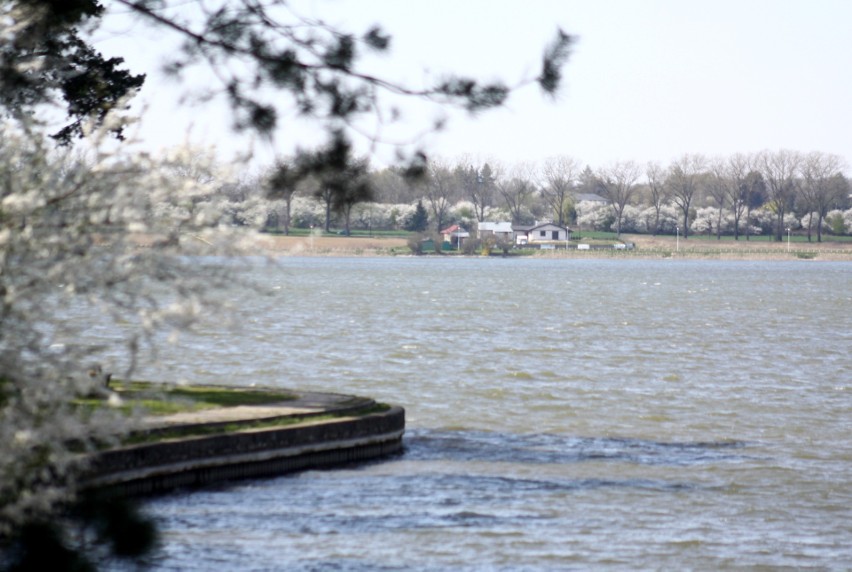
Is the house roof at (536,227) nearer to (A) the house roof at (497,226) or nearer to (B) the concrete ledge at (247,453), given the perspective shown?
(A) the house roof at (497,226)

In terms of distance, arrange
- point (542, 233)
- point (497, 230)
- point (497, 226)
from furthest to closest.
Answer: point (497, 226), point (497, 230), point (542, 233)

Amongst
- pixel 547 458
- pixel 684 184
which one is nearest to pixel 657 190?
pixel 684 184

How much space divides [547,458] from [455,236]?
159m

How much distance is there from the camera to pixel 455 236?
177 meters

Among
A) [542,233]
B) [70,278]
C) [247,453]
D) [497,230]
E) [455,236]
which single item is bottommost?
[247,453]

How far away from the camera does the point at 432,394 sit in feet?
82.6

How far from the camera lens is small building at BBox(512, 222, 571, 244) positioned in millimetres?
182750

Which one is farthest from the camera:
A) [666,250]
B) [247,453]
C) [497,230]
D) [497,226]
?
[497,226]

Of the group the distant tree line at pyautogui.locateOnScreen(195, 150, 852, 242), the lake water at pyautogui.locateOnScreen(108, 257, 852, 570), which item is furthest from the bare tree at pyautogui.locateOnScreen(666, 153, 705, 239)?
the lake water at pyautogui.locateOnScreen(108, 257, 852, 570)

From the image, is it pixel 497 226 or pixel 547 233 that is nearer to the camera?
pixel 547 233

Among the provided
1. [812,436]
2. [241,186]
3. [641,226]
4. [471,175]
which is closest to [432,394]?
[812,436]

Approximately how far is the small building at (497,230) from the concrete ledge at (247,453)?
160244 millimetres

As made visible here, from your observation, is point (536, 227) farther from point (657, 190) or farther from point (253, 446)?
point (253, 446)

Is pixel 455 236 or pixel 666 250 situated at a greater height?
pixel 455 236
